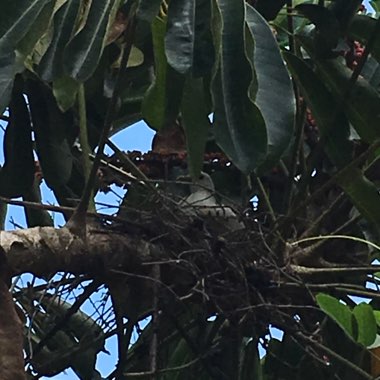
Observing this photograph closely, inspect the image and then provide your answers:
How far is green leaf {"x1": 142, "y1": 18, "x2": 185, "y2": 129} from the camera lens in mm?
1172

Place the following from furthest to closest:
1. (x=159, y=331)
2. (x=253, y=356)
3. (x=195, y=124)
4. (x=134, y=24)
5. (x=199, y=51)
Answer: (x=253, y=356) → (x=159, y=331) → (x=195, y=124) → (x=134, y=24) → (x=199, y=51)

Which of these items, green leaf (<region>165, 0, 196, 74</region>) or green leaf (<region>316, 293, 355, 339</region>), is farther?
green leaf (<region>316, 293, 355, 339</region>)

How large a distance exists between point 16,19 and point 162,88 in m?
0.21

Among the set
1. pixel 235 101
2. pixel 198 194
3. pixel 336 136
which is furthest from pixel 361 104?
pixel 235 101

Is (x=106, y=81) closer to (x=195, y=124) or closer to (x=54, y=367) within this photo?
(x=195, y=124)

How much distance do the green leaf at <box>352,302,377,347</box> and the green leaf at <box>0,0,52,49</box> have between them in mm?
465

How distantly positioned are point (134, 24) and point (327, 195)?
556 millimetres

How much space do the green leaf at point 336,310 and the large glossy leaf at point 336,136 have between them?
23 centimetres

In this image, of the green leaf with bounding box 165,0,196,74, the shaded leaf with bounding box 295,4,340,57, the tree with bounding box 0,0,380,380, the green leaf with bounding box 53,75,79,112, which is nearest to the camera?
the green leaf with bounding box 165,0,196,74

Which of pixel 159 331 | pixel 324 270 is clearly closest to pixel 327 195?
pixel 324 270

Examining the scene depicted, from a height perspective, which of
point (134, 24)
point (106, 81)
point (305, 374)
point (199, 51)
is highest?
point (106, 81)

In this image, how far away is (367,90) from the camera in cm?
144

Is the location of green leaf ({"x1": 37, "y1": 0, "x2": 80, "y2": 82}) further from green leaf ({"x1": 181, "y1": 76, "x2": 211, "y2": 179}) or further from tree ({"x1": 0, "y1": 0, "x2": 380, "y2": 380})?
green leaf ({"x1": 181, "y1": 76, "x2": 211, "y2": 179})

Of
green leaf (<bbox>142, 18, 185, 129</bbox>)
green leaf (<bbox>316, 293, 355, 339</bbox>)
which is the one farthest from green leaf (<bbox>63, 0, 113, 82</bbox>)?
green leaf (<bbox>316, 293, 355, 339</bbox>)
